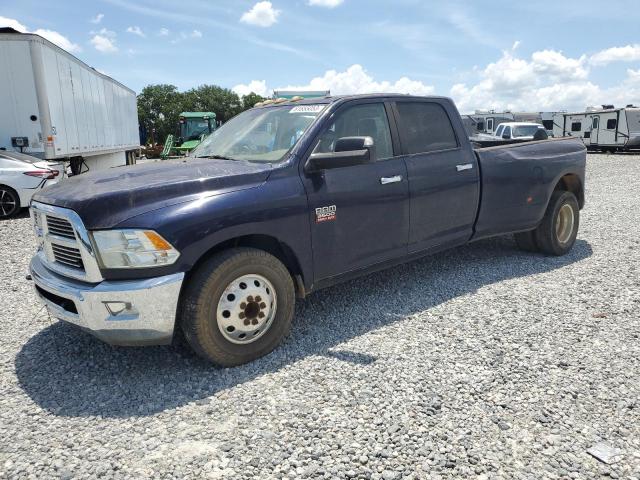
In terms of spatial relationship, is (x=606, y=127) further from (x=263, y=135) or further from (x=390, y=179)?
(x=263, y=135)

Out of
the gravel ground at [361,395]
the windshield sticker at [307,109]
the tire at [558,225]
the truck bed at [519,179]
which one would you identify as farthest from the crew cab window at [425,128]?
the tire at [558,225]

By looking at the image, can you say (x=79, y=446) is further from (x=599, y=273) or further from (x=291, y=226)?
(x=599, y=273)

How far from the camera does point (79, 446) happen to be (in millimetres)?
2547

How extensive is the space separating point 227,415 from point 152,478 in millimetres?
579

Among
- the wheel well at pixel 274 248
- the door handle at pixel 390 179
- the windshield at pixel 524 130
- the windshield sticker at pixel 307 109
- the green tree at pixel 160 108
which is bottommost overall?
the wheel well at pixel 274 248

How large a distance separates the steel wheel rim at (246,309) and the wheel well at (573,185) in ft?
14.8

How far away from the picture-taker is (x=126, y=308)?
2.97m

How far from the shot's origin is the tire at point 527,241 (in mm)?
6016

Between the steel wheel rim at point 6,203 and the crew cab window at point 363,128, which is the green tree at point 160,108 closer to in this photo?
the steel wheel rim at point 6,203

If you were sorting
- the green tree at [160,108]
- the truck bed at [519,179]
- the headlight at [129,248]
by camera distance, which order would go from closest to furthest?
the headlight at [129,248] < the truck bed at [519,179] < the green tree at [160,108]

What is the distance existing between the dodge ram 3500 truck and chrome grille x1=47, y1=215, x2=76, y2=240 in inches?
0.7

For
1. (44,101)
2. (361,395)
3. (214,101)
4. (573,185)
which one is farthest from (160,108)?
(361,395)

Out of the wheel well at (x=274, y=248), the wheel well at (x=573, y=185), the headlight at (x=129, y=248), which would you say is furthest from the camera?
the wheel well at (x=573, y=185)

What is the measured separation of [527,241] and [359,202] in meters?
3.16
